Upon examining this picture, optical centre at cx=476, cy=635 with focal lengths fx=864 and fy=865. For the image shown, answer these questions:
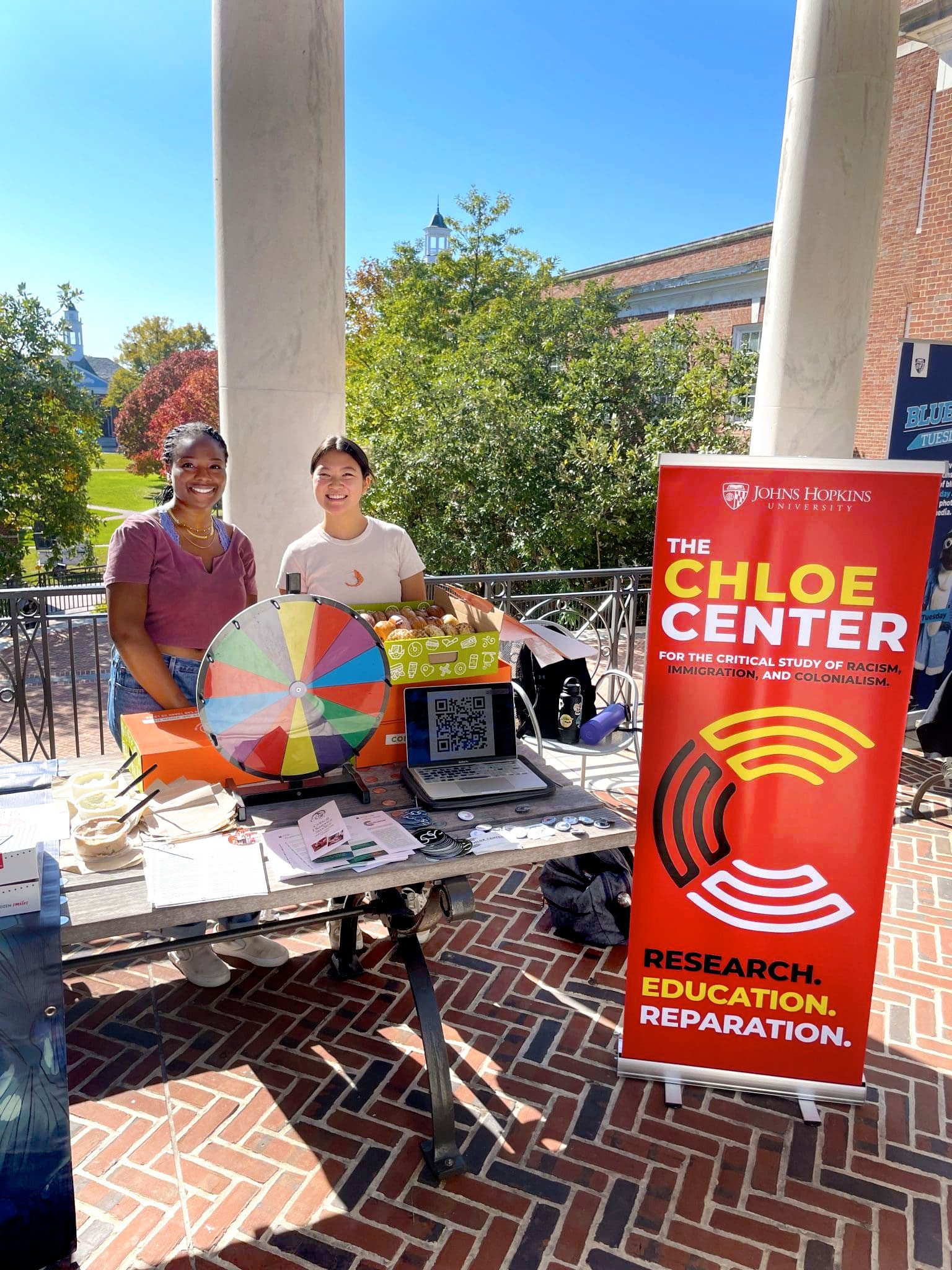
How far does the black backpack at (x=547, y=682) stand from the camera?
4.16 metres

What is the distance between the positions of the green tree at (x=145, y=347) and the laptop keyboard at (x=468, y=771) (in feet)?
139

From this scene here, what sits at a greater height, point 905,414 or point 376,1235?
point 905,414

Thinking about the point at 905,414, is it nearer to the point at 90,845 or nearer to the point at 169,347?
the point at 90,845

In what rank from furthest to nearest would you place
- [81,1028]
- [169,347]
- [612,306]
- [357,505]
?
1. [169,347]
2. [612,306]
3. [357,505]
4. [81,1028]

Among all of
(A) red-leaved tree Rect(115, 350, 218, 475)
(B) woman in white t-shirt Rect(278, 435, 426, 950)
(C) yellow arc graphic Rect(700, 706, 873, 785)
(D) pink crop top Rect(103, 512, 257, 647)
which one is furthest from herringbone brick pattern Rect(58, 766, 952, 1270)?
(A) red-leaved tree Rect(115, 350, 218, 475)

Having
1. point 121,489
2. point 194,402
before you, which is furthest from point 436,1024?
point 121,489

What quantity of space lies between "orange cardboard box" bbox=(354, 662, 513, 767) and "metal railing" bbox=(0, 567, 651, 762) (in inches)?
24.2

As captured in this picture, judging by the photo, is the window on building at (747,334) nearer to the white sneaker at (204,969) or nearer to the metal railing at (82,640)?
the metal railing at (82,640)

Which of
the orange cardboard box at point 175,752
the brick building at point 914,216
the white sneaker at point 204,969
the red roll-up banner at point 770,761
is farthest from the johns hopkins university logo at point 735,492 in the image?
the brick building at point 914,216

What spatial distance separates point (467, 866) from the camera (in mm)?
2375

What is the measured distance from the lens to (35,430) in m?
12.4

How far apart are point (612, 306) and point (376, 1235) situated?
2547 cm

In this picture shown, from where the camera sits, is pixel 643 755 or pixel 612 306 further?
pixel 612 306

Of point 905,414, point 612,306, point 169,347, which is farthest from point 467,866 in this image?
point 169,347
